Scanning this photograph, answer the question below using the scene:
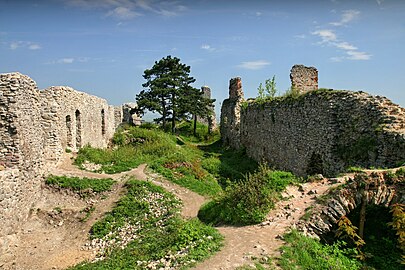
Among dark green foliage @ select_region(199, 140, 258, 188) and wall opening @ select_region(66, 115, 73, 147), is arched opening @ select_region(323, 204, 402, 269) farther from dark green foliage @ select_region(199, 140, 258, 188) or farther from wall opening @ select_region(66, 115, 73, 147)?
wall opening @ select_region(66, 115, 73, 147)

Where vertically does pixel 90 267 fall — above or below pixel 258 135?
below

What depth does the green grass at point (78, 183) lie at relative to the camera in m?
12.1

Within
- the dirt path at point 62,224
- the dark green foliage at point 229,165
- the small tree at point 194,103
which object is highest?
the small tree at point 194,103

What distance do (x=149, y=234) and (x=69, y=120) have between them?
8892 millimetres

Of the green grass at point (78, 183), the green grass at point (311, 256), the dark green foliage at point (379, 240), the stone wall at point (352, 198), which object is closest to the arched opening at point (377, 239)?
the dark green foliage at point (379, 240)

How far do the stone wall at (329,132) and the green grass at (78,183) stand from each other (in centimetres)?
629

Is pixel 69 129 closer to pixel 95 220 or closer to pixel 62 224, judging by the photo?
pixel 62 224

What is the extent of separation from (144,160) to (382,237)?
11.6 meters

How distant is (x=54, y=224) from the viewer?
425 inches

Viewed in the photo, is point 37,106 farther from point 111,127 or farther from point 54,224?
point 111,127

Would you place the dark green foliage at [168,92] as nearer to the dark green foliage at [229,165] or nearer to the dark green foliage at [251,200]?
the dark green foliage at [229,165]

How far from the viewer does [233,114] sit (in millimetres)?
26016

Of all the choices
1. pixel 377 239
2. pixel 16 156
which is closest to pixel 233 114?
pixel 16 156

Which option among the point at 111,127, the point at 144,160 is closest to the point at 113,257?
the point at 144,160
